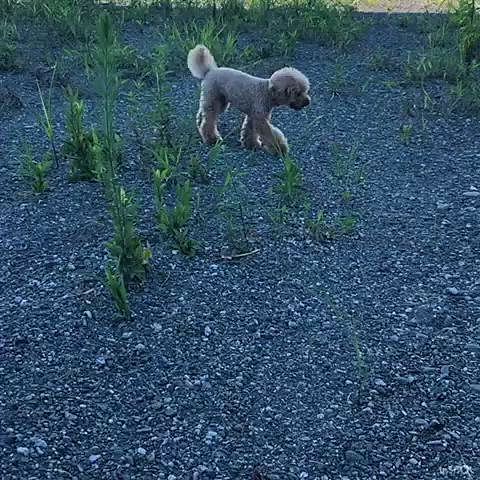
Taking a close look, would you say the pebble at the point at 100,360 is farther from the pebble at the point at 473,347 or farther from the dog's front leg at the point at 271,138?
the dog's front leg at the point at 271,138

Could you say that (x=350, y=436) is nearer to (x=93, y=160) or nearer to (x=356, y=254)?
(x=356, y=254)

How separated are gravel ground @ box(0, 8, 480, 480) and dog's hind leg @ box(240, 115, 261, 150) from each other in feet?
0.29

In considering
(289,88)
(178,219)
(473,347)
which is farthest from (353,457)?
(289,88)

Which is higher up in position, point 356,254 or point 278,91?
point 278,91

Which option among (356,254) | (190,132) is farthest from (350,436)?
(190,132)

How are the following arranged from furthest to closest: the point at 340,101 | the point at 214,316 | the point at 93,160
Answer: the point at 340,101 < the point at 93,160 < the point at 214,316

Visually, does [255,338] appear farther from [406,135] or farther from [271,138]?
[406,135]

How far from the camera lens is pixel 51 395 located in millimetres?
2482

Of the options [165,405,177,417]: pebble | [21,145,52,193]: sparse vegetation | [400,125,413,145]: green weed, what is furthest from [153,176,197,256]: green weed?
A: [400,125,413,145]: green weed

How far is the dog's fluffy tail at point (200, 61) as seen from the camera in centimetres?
394

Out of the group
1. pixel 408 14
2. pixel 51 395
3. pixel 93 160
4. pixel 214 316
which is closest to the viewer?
pixel 51 395

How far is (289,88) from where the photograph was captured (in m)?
3.70

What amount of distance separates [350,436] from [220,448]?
376mm

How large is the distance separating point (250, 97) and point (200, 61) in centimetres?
33
